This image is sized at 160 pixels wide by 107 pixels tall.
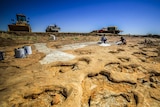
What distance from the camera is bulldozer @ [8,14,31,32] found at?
15.5m

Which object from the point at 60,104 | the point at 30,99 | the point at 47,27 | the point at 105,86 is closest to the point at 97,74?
the point at 105,86

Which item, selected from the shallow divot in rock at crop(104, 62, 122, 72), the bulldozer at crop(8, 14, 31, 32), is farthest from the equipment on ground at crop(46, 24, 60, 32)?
the shallow divot in rock at crop(104, 62, 122, 72)

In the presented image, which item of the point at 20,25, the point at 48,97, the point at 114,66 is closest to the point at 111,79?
the point at 114,66

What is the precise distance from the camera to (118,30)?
23422 millimetres

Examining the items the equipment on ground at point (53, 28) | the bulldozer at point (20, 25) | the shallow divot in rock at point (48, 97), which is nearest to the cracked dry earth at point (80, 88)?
the shallow divot in rock at point (48, 97)

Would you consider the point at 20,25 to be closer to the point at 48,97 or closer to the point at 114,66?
the point at 114,66

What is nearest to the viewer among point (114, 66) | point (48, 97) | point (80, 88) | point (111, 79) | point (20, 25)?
point (48, 97)

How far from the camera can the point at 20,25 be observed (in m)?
15.7

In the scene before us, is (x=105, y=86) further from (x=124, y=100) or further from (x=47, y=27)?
(x=47, y=27)

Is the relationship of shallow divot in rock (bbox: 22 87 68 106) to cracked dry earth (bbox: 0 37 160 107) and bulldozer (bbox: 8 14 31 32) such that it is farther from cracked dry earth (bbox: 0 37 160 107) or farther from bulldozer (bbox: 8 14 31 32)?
bulldozer (bbox: 8 14 31 32)

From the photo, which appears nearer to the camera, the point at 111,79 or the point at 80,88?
the point at 80,88

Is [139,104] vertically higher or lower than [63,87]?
lower

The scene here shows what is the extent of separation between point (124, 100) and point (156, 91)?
116 cm

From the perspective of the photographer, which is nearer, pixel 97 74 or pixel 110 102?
pixel 110 102
